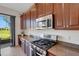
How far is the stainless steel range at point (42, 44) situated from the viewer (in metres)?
1.67

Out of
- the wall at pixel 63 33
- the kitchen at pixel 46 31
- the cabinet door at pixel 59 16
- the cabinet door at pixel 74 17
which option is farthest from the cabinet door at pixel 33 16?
the cabinet door at pixel 74 17

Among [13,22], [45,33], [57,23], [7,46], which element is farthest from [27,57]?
[57,23]

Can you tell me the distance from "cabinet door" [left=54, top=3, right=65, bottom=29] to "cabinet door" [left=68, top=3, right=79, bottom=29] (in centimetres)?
16

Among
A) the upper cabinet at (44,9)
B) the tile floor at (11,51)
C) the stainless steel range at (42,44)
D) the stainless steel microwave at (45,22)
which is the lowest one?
the tile floor at (11,51)

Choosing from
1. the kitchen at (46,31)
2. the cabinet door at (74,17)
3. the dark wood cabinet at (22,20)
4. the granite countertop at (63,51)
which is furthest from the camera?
the dark wood cabinet at (22,20)

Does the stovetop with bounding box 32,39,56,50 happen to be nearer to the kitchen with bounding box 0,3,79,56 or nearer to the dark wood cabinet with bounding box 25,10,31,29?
the kitchen with bounding box 0,3,79,56

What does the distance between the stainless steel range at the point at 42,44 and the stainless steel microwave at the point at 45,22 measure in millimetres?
209

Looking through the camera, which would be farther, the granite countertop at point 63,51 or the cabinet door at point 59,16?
the cabinet door at point 59,16

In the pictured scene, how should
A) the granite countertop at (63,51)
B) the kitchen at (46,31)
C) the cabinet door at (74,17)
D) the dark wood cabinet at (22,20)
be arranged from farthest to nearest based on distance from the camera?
the dark wood cabinet at (22,20) < the kitchen at (46,31) < the granite countertop at (63,51) < the cabinet door at (74,17)

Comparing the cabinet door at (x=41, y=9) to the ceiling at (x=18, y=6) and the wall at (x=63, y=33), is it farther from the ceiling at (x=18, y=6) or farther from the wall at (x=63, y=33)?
the wall at (x=63, y=33)

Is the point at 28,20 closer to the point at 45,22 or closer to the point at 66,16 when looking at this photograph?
the point at 45,22

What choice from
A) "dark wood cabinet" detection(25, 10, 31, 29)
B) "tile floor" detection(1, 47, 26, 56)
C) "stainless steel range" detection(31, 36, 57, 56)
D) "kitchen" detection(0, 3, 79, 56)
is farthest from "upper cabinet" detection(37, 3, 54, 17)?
"tile floor" detection(1, 47, 26, 56)

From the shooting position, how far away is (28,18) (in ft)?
6.38

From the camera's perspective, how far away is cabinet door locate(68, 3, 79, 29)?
Result: 4.66ft
